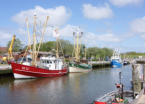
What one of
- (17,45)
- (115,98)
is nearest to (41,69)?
(115,98)

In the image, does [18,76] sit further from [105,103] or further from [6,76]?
[105,103]

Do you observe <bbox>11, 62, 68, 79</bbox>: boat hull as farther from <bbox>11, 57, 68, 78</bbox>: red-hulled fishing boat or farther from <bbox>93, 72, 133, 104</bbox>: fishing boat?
<bbox>93, 72, 133, 104</bbox>: fishing boat

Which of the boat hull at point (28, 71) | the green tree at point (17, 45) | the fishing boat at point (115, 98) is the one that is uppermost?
the green tree at point (17, 45)

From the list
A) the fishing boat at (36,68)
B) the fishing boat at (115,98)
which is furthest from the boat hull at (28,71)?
the fishing boat at (115,98)

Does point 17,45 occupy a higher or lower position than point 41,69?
higher

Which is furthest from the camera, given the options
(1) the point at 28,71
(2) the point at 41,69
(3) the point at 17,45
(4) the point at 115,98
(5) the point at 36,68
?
(3) the point at 17,45

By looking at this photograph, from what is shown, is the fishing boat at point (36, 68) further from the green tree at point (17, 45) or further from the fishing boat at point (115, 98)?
the green tree at point (17, 45)

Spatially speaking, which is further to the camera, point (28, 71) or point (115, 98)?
point (28, 71)

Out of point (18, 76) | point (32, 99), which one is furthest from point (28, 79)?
point (32, 99)

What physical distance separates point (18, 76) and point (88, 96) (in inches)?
661

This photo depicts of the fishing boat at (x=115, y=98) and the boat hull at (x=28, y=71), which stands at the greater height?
the boat hull at (x=28, y=71)

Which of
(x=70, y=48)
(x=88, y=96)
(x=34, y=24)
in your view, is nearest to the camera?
(x=88, y=96)

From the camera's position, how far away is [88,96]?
22.0 metres

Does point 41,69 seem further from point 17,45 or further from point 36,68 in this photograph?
point 17,45
